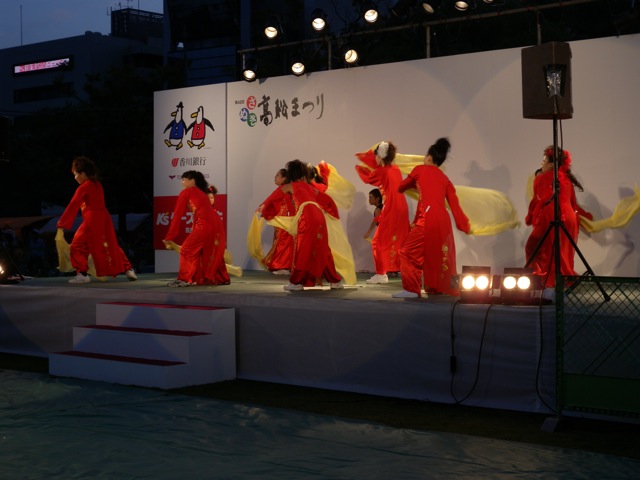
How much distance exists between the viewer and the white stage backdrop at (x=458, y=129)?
8609mm

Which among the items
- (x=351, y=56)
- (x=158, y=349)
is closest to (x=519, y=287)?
(x=158, y=349)

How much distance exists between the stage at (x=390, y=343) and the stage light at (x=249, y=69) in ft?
13.7

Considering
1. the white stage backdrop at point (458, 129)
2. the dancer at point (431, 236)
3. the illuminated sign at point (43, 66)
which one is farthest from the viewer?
the illuminated sign at point (43, 66)

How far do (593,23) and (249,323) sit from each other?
17127 mm

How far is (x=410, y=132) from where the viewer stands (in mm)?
9930

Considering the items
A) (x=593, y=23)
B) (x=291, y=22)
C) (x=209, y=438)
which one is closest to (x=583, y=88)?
(x=209, y=438)

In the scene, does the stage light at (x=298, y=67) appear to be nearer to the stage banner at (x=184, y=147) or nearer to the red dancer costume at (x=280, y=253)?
the stage banner at (x=184, y=147)

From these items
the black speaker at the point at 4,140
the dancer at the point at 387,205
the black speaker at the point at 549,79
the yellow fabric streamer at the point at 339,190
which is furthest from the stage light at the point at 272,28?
the black speaker at the point at 549,79

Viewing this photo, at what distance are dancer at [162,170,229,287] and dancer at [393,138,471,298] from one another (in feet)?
7.79

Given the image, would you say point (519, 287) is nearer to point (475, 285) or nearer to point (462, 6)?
point (475, 285)

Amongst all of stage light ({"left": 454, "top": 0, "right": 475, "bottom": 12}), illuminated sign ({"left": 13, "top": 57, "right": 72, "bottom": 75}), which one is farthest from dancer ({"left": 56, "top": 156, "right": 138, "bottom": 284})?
illuminated sign ({"left": 13, "top": 57, "right": 72, "bottom": 75})

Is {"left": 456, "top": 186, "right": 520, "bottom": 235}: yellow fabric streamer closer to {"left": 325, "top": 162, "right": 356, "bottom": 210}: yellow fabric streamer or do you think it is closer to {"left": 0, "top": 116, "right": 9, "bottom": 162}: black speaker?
{"left": 325, "top": 162, "right": 356, "bottom": 210}: yellow fabric streamer

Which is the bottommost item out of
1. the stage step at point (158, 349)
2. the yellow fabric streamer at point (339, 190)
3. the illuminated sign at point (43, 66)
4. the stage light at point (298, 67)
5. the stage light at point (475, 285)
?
the stage step at point (158, 349)

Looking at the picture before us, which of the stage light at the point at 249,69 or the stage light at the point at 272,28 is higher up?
the stage light at the point at 272,28
